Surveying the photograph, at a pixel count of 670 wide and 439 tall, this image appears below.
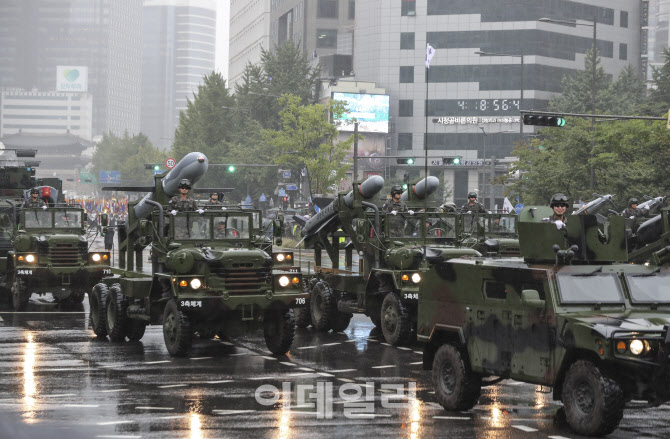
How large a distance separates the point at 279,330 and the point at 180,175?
381 centimetres

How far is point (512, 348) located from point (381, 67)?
9151 centimetres

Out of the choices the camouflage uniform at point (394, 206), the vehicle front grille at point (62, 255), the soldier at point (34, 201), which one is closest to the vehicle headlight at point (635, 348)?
the camouflage uniform at point (394, 206)

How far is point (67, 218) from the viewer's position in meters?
28.6

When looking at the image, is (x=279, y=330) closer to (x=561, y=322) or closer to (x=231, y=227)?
(x=231, y=227)

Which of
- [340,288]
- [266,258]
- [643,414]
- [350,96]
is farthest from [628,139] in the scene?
[350,96]

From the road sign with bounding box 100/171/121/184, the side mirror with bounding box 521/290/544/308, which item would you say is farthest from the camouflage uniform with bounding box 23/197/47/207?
the road sign with bounding box 100/171/121/184

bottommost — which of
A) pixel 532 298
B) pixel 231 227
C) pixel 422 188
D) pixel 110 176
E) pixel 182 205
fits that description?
pixel 532 298

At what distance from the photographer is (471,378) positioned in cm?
1302

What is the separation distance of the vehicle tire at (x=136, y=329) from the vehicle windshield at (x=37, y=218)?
329 inches

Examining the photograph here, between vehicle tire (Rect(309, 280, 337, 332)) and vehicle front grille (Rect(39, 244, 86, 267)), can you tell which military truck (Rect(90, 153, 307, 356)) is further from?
vehicle front grille (Rect(39, 244, 86, 267))

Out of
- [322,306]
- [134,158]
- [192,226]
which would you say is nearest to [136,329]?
[192,226]

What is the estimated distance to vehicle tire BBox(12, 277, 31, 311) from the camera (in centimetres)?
2673

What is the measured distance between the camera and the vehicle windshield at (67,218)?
1121 inches

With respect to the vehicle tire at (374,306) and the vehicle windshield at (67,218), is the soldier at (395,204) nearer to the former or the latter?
the vehicle tire at (374,306)
